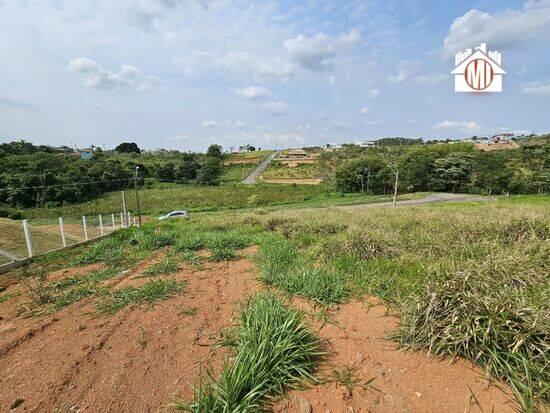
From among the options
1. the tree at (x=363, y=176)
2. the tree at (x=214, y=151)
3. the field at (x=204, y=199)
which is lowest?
the field at (x=204, y=199)

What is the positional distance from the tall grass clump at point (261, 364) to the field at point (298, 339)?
0.04 feet

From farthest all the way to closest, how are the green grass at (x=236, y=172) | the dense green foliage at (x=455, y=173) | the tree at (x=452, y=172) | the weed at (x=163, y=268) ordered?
the green grass at (x=236, y=172) → the tree at (x=452, y=172) → the dense green foliage at (x=455, y=173) → the weed at (x=163, y=268)

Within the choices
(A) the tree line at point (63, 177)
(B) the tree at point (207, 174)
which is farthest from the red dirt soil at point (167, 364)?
(B) the tree at point (207, 174)

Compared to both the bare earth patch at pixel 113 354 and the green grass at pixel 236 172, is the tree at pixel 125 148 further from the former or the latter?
the bare earth patch at pixel 113 354

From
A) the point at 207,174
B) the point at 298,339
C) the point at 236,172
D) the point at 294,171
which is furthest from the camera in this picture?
the point at 236,172

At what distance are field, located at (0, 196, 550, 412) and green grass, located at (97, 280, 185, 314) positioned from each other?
0.02 metres

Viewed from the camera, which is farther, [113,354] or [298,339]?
[113,354]

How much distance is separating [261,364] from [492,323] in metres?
1.95

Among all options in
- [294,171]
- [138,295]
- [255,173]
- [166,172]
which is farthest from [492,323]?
[255,173]

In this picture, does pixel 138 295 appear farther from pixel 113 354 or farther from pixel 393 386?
pixel 393 386

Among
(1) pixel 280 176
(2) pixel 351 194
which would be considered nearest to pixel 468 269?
(2) pixel 351 194

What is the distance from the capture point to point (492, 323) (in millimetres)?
2514

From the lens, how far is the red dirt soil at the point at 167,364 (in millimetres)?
2305

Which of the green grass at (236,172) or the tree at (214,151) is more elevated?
the tree at (214,151)
